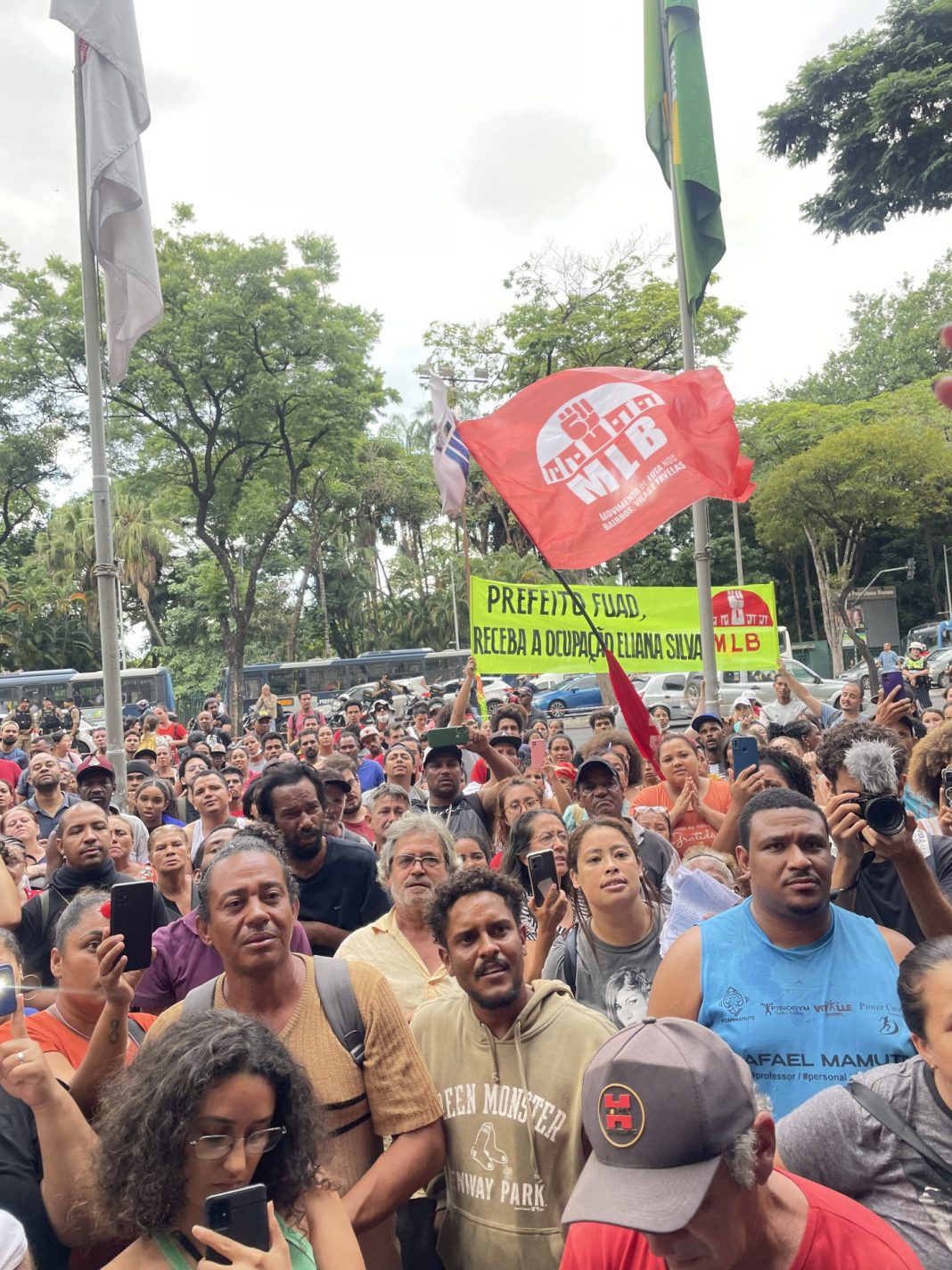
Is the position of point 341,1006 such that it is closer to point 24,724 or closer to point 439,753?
point 439,753

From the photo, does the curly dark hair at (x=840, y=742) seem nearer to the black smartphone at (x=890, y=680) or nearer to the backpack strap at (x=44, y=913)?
the black smartphone at (x=890, y=680)

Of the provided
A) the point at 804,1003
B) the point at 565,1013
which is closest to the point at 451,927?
the point at 565,1013

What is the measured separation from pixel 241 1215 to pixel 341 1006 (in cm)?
87

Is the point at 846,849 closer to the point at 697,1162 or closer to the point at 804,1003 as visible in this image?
the point at 804,1003

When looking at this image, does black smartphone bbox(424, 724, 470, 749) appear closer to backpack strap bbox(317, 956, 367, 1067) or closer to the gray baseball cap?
backpack strap bbox(317, 956, 367, 1067)

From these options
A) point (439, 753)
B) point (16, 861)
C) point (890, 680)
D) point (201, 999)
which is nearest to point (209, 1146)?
point (201, 999)

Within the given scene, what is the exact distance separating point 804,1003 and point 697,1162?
3.78ft

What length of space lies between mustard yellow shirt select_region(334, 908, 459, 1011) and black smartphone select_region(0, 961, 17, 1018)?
130cm

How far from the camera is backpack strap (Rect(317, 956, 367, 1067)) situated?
2623mm

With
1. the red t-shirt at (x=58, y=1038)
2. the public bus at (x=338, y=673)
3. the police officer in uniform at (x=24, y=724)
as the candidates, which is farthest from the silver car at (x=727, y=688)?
the red t-shirt at (x=58, y=1038)

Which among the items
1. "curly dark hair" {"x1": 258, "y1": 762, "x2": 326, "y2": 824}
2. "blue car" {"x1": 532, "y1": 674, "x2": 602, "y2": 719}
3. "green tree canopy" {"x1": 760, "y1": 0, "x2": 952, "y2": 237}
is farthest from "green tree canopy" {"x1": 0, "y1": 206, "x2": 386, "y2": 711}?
"curly dark hair" {"x1": 258, "y1": 762, "x2": 326, "y2": 824}

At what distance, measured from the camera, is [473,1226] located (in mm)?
2629

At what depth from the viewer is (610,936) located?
3.53 meters

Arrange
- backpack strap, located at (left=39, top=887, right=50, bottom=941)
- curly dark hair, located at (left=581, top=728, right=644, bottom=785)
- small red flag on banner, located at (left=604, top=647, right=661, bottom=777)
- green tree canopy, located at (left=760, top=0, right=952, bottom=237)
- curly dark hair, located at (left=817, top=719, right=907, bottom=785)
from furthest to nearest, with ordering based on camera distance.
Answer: green tree canopy, located at (left=760, top=0, right=952, bottom=237), small red flag on banner, located at (left=604, top=647, right=661, bottom=777), curly dark hair, located at (left=581, top=728, right=644, bottom=785), backpack strap, located at (left=39, top=887, right=50, bottom=941), curly dark hair, located at (left=817, top=719, right=907, bottom=785)
